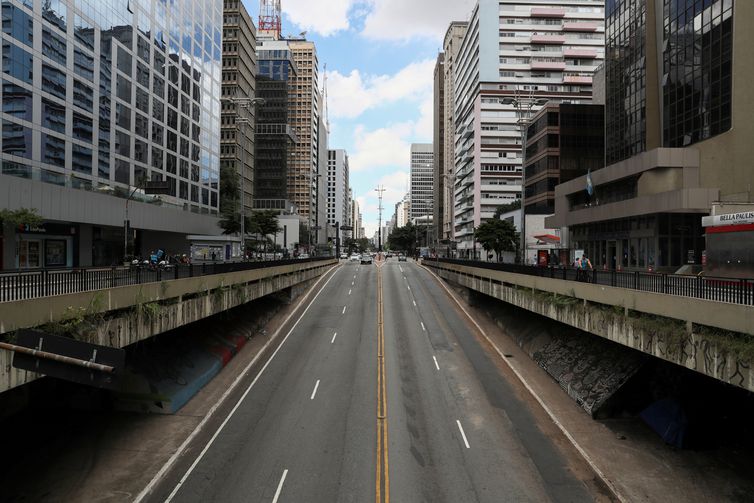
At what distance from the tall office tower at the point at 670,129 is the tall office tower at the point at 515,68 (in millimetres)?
48273

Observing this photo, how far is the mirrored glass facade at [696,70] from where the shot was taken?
32.1 meters

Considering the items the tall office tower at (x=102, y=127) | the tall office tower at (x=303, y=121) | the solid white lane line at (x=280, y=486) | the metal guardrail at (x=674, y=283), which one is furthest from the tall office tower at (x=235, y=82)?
the solid white lane line at (x=280, y=486)

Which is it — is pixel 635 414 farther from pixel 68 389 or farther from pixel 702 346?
pixel 68 389

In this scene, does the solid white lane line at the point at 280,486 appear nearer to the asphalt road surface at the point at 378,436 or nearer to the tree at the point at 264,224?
the asphalt road surface at the point at 378,436

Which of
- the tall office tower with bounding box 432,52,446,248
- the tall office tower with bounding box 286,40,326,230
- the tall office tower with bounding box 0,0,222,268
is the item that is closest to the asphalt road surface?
the tall office tower with bounding box 0,0,222,268

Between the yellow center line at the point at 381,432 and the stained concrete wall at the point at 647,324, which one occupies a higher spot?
the stained concrete wall at the point at 647,324

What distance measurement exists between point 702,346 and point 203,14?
271ft

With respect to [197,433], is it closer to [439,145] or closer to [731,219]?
[731,219]

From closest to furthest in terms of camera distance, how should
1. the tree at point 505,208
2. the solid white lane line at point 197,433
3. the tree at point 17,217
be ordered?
1. the solid white lane line at point 197,433
2. the tree at point 17,217
3. the tree at point 505,208

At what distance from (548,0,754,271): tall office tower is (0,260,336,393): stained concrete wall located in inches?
1164

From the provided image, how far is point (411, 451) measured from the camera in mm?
16047

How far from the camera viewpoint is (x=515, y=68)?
98.1 metres

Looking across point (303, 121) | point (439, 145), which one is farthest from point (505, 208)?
point (303, 121)

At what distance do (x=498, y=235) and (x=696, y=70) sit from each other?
34.4 metres
